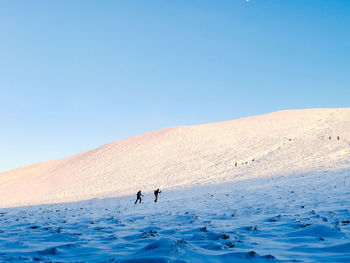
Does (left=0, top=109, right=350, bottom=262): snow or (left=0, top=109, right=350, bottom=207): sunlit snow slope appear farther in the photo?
(left=0, top=109, right=350, bottom=207): sunlit snow slope

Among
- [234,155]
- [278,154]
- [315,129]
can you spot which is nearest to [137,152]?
[234,155]

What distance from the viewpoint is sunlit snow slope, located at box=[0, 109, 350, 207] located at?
31188 millimetres

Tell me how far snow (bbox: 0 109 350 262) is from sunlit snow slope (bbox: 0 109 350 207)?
21cm

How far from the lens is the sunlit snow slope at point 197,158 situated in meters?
31.2

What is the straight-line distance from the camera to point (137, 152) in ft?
174

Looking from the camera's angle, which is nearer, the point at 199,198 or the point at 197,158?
the point at 199,198

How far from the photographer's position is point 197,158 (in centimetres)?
4256

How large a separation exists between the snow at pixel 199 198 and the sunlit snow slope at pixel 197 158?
211 millimetres

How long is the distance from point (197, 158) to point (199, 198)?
24.6 meters

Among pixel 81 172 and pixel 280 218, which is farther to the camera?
pixel 81 172

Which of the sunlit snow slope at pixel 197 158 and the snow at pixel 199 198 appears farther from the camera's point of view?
the sunlit snow slope at pixel 197 158

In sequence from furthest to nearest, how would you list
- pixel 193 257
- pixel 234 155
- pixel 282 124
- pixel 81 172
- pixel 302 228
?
pixel 282 124 < pixel 81 172 < pixel 234 155 < pixel 302 228 < pixel 193 257

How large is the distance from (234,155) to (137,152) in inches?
779

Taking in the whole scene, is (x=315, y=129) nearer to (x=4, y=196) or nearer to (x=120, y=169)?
(x=120, y=169)
